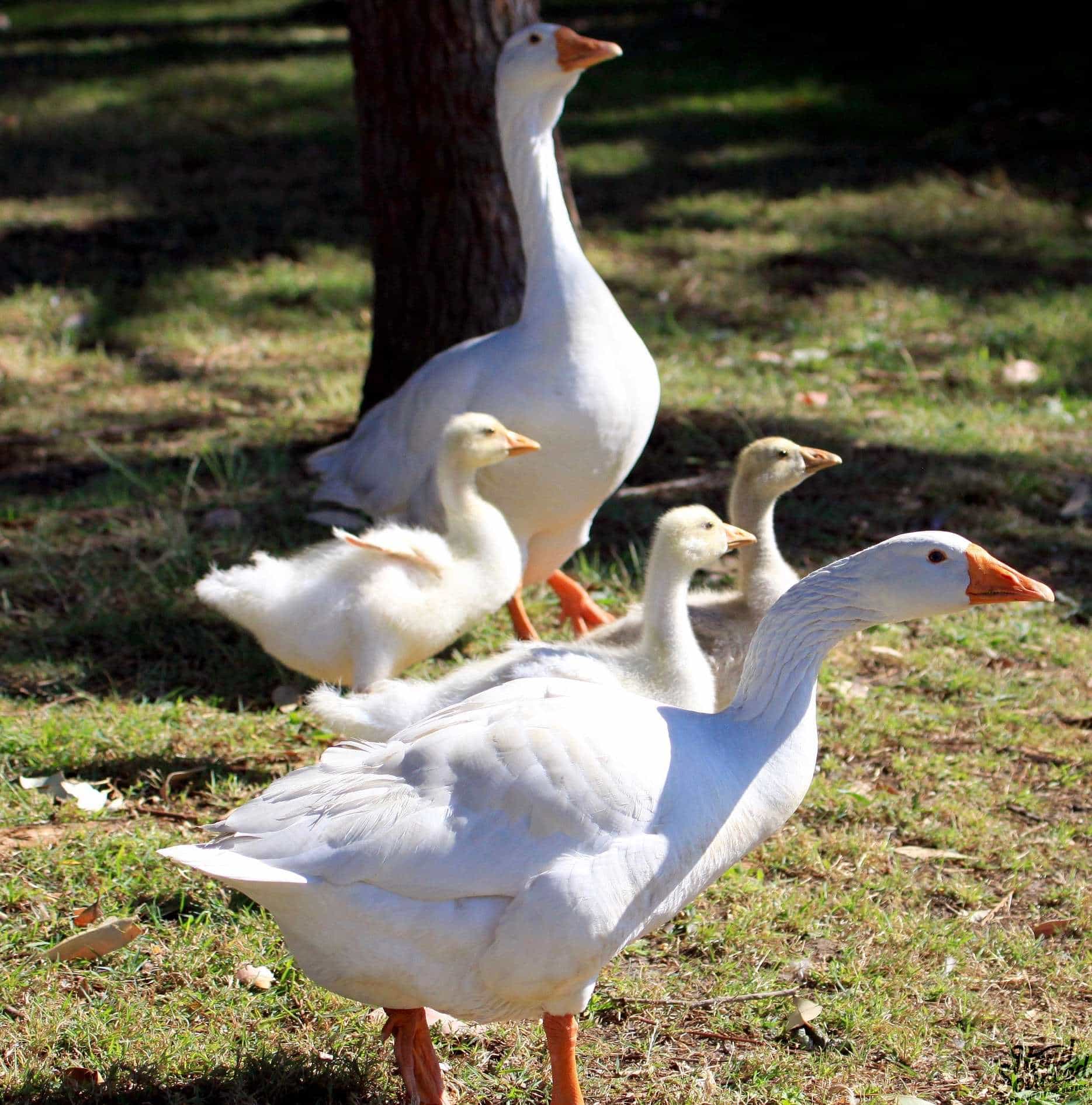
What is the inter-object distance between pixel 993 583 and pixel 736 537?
108 centimetres

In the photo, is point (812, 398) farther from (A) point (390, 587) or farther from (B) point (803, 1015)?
(B) point (803, 1015)

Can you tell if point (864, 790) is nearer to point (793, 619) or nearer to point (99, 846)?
point (793, 619)

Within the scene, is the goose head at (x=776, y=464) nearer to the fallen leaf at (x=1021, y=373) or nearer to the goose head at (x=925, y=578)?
the goose head at (x=925, y=578)

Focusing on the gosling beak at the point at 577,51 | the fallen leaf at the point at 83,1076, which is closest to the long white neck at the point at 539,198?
the gosling beak at the point at 577,51

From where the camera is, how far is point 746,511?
13.9 feet

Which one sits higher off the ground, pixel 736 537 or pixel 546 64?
pixel 546 64

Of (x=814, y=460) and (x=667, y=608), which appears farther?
(x=814, y=460)

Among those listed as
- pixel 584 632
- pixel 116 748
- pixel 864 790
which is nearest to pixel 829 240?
pixel 584 632

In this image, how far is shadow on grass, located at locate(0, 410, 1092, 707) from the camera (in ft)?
14.9

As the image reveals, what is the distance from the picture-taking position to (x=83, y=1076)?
8.98 ft

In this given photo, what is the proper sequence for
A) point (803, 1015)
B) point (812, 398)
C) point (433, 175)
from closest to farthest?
point (803, 1015) < point (433, 175) < point (812, 398)

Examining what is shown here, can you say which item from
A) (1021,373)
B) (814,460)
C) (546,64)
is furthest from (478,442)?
(1021,373)

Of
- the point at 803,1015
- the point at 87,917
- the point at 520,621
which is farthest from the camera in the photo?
the point at 520,621

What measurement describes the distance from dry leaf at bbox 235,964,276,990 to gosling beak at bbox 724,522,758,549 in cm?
167
